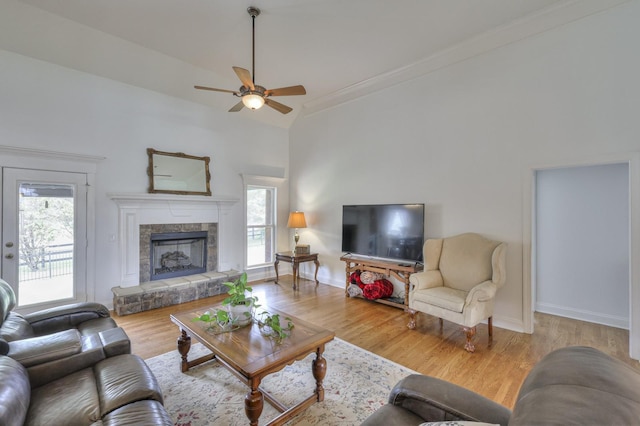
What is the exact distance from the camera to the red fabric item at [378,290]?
4434 millimetres

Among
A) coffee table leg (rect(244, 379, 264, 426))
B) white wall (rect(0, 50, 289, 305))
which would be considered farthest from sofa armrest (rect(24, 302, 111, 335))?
white wall (rect(0, 50, 289, 305))

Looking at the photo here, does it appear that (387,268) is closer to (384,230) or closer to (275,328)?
(384,230)

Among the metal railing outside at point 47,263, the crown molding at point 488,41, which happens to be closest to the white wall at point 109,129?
the metal railing outside at point 47,263

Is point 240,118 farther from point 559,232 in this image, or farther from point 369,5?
point 559,232

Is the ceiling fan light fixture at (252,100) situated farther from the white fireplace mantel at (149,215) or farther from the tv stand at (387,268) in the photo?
the tv stand at (387,268)

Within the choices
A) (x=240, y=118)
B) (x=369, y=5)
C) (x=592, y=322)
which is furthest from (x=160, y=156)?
(x=592, y=322)

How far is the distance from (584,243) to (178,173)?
20.7ft

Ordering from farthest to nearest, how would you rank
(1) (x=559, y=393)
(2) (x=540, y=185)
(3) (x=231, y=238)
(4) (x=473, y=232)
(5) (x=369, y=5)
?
(3) (x=231, y=238) < (2) (x=540, y=185) < (4) (x=473, y=232) < (5) (x=369, y=5) < (1) (x=559, y=393)

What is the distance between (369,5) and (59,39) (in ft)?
12.7

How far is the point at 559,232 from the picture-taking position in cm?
399

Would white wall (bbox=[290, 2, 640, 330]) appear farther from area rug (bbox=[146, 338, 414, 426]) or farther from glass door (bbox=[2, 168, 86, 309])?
glass door (bbox=[2, 168, 86, 309])

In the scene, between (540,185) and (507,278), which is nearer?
(507,278)

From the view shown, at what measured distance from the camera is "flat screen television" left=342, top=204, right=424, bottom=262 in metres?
4.18

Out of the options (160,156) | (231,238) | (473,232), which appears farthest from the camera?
(231,238)
